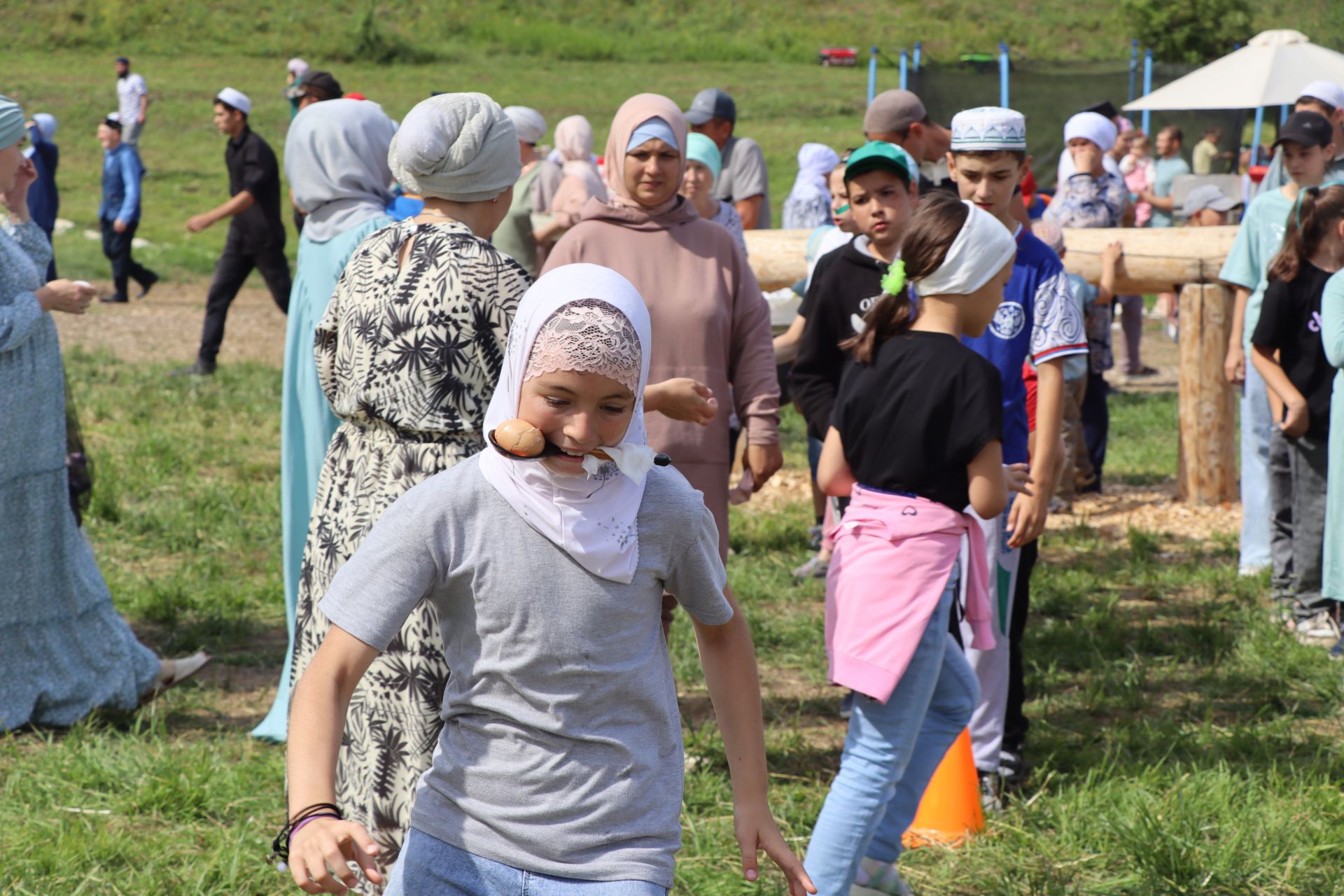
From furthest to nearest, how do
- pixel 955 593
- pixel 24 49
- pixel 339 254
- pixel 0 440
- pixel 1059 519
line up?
pixel 24 49
pixel 1059 519
pixel 0 440
pixel 339 254
pixel 955 593

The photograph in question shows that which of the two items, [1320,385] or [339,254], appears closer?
[339,254]

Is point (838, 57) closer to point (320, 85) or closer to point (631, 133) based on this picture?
point (320, 85)

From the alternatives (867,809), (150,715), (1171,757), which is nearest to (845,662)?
(867,809)

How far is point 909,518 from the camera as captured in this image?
10.5 ft

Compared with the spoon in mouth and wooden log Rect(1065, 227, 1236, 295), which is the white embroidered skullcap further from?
wooden log Rect(1065, 227, 1236, 295)

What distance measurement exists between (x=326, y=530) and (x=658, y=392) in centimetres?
82

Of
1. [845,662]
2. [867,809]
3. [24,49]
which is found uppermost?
→ [24,49]

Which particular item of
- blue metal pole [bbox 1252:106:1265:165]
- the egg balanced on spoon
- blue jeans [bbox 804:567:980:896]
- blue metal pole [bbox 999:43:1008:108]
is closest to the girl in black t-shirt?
blue jeans [bbox 804:567:980:896]

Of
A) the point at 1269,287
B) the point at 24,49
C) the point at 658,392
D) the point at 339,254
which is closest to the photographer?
the point at 658,392

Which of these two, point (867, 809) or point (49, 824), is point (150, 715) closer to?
point (49, 824)

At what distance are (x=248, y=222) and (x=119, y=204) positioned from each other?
5708mm

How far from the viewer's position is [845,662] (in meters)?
3.12

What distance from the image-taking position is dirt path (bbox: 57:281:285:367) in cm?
1280

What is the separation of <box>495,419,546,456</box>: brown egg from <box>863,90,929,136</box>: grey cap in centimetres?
320
